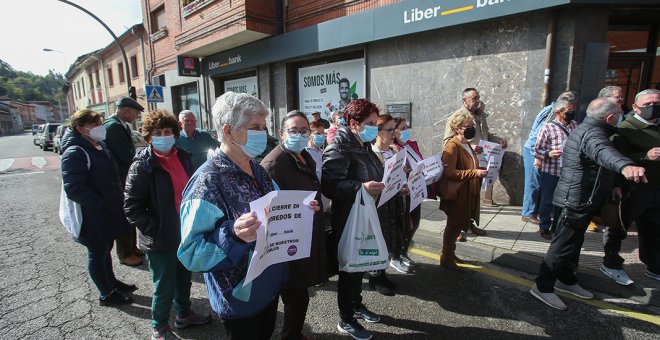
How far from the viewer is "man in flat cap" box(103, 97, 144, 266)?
4324 millimetres

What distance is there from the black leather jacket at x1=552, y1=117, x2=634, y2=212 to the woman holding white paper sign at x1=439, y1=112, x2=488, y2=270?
82 centimetres

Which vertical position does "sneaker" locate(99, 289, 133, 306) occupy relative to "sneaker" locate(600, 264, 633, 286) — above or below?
below

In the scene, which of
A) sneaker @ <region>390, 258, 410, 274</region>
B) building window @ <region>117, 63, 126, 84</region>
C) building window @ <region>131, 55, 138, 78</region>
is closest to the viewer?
sneaker @ <region>390, 258, 410, 274</region>

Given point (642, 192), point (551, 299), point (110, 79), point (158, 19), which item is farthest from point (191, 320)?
point (110, 79)

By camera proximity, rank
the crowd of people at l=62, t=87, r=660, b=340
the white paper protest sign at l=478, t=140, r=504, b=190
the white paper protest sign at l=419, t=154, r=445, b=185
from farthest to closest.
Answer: the white paper protest sign at l=478, t=140, r=504, b=190 < the white paper protest sign at l=419, t=154, r=445, b=185 < the crowd of people at l=62, t=87, r=660, b=340

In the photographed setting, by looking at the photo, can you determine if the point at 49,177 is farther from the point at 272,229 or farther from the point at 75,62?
the point at 75,62

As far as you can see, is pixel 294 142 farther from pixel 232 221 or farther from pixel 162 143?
pixel 162 143

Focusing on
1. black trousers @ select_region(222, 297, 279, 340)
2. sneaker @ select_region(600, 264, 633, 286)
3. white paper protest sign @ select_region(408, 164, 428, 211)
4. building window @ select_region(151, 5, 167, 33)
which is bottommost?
sneaker @ select_region(600, 264, 633, 286)

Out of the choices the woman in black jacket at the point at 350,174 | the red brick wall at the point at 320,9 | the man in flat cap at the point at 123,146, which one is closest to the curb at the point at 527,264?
the woman in black jacket at the point at 350,174

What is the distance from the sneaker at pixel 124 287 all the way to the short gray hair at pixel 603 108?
4.87m

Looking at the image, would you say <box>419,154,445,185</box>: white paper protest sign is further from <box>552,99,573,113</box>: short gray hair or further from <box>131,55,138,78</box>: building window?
<box>131,55,138,78</box>: building window

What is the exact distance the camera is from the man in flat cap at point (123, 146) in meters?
4.32

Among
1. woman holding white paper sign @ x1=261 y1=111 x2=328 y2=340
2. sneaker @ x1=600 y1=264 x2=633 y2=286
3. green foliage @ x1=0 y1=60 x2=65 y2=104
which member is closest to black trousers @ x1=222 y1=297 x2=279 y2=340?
woman holding white paper sign @ x1=261 y1=111 x2=328 y2=340

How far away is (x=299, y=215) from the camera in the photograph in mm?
1753
